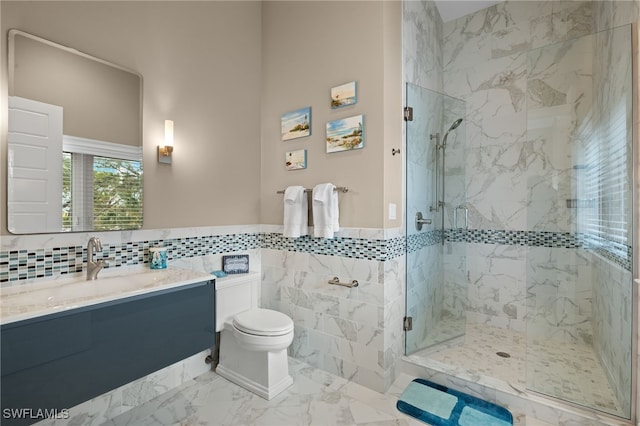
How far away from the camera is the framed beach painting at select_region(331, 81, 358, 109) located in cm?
211

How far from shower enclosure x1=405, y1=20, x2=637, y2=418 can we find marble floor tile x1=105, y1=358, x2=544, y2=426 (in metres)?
0.44

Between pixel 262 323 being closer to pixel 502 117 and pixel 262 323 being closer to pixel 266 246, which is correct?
pixel 266 246

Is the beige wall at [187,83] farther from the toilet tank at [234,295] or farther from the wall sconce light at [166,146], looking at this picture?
the toilet tank at [234,295]

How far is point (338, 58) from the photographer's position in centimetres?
220

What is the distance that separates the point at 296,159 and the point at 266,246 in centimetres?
78

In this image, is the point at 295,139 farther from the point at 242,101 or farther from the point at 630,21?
the point at 630,21

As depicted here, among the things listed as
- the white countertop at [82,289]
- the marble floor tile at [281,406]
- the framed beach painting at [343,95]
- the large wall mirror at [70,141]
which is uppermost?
the framed beach painting at [343,95]

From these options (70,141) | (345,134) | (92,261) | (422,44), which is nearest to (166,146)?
(70,141)

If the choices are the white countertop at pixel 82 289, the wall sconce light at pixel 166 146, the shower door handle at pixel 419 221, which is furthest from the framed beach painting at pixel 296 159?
the white countertop at pixel 82 289

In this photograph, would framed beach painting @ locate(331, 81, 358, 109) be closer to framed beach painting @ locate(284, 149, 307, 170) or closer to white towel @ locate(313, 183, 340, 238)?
framed beach painting @ locate(284, 149, 307, 170)

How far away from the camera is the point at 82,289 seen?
1.52 m

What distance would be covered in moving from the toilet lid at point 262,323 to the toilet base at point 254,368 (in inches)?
6.6

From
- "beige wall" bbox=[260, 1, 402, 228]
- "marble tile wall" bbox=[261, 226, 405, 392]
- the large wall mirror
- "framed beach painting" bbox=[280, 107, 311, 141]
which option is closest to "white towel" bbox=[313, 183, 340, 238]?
"beige wall" bbox=[260, 1, 402, 228]

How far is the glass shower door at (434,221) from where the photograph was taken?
7.57 ft
